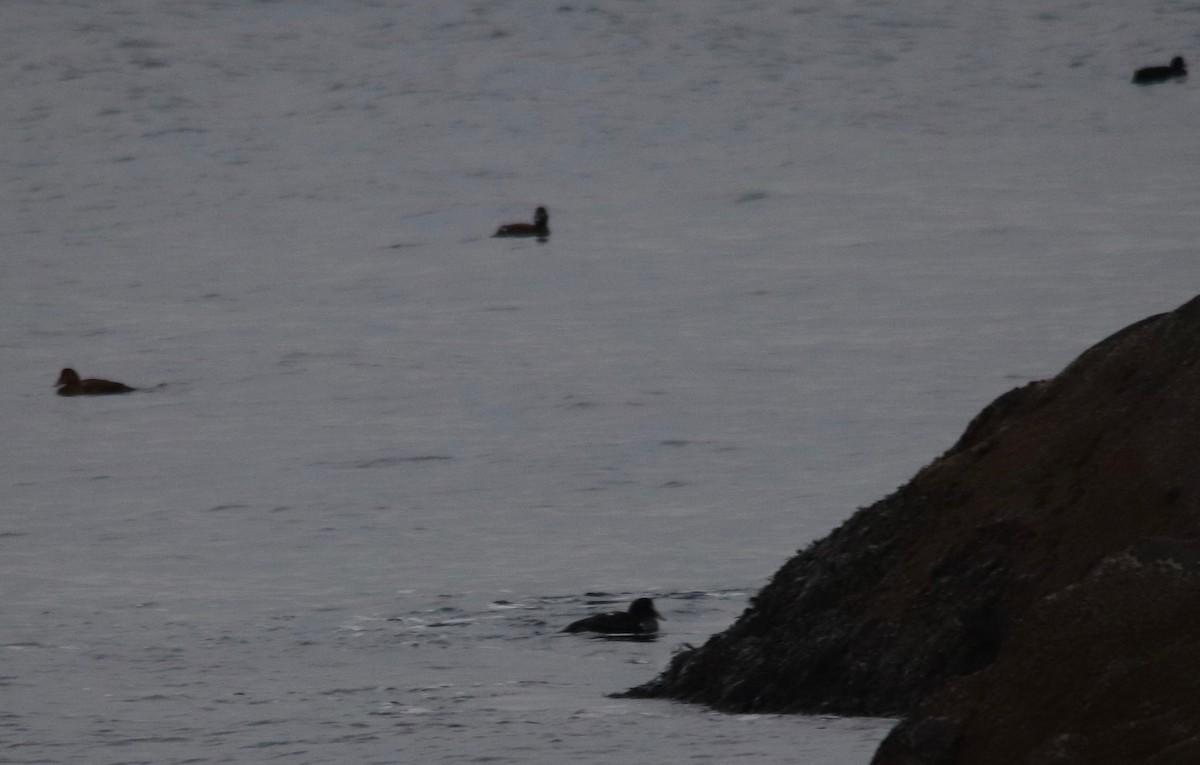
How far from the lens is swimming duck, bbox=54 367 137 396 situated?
21562 mm

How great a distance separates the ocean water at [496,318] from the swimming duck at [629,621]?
0.12 metres

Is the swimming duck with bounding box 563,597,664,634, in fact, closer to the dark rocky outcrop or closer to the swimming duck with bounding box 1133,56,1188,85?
the dark rocky outcrop

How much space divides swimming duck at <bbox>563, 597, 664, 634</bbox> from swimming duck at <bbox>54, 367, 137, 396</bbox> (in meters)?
11.4

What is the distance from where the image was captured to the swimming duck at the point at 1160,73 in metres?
43.2

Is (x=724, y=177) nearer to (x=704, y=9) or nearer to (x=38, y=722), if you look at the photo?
(x=704, y=9)

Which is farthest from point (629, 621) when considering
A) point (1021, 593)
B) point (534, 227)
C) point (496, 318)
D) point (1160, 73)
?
point (1160, 73)

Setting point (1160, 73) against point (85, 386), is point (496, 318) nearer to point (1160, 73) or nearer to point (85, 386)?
point (85, 386)

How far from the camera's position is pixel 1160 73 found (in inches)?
1706

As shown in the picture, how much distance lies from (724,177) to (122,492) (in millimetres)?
22359

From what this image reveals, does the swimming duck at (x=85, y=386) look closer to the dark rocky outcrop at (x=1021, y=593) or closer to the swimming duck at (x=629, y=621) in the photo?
the swimming duck at (x=629, y=621)

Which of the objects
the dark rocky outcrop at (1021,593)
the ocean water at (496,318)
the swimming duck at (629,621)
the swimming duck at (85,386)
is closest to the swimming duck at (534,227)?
the ocean water at (496,318)

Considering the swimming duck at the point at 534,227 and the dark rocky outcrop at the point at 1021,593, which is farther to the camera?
the swimming duck at the point at 534,227

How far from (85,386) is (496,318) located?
227 inches

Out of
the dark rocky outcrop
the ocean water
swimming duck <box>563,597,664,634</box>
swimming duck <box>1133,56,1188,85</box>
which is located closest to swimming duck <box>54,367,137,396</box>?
the ocean water
